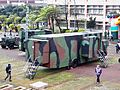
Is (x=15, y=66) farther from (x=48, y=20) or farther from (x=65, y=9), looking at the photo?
(x=65, y=9)

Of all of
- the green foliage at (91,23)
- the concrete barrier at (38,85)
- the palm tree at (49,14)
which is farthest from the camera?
the green foliage at (91,23)

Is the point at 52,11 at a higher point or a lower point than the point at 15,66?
higher

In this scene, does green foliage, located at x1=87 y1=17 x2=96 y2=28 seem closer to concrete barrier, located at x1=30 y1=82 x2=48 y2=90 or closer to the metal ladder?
the metal ladder

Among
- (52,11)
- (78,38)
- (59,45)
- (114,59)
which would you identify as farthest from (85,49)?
(52,11)

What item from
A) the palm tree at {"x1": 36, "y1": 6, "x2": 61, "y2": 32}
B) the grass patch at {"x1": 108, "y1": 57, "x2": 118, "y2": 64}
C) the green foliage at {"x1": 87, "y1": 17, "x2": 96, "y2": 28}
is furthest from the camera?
the green foliage at {"x1": 87, "y1": 17, "x2": 96, "y2": 28}

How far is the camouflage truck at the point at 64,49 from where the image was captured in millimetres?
21750

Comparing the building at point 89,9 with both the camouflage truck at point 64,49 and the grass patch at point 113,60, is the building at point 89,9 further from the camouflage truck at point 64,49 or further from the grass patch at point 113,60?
the camouflage truck at point 64,49

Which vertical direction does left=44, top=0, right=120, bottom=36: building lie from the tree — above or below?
above

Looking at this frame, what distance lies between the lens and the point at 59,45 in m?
22.6

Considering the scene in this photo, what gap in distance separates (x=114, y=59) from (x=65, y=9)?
2883 cm

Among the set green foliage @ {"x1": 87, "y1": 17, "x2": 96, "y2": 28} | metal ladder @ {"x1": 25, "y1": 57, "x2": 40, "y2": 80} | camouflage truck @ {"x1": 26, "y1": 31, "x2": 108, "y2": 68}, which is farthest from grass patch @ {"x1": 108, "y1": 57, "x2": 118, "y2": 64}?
green foliage @ {"x1": 87, "y1": 17, "x2": 96, "y2": 28}

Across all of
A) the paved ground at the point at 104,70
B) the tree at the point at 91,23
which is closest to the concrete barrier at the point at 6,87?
the paved ground at the point at 104,70

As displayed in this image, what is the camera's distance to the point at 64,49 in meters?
23.0

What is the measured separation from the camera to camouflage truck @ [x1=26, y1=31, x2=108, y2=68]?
71.4 ft
